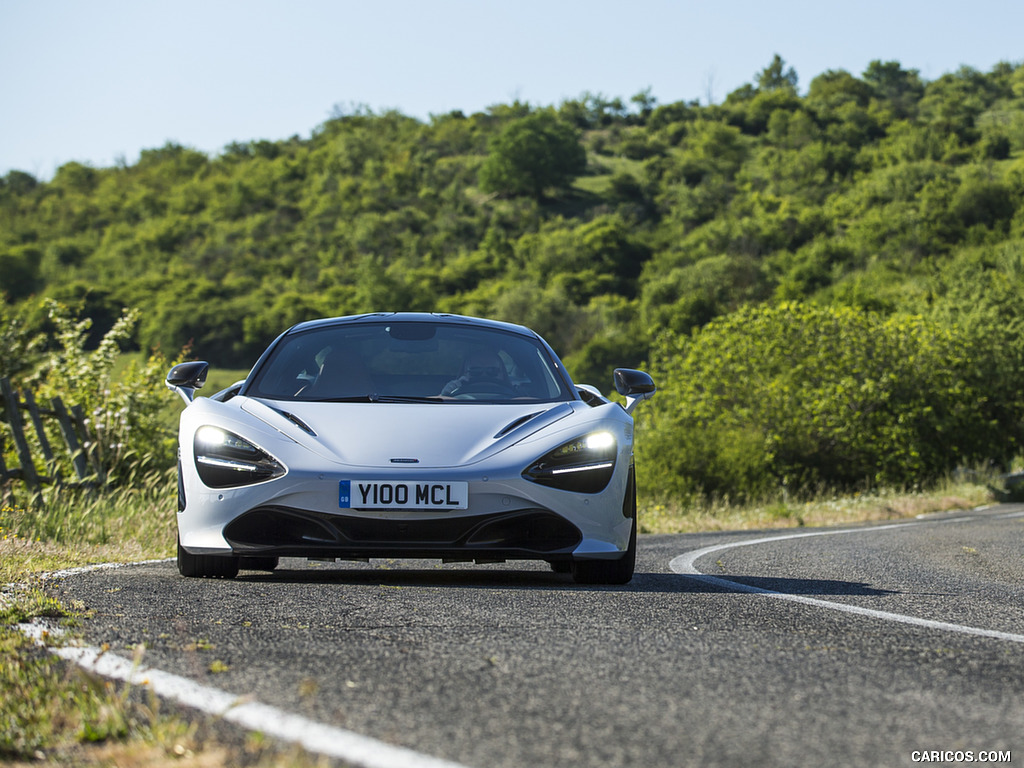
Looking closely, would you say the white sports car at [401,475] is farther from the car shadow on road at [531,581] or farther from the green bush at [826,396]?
the green bush at [826,396]

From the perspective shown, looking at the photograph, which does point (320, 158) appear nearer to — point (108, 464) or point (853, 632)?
point (108, 464)

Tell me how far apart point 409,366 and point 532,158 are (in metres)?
145

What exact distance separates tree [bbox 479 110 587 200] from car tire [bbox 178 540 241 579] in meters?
144

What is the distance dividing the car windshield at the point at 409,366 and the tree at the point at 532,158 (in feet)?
468

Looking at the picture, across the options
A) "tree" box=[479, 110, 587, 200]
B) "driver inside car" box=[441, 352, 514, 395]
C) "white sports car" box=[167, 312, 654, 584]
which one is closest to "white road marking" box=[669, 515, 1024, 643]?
"white sports car" box=[167, 312, 654, 584]

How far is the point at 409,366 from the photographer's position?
21.9 ft

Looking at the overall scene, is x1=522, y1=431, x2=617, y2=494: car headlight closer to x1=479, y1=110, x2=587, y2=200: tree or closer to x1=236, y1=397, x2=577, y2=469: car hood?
x1=236, y1=397, x2=577, y2=469: car hood

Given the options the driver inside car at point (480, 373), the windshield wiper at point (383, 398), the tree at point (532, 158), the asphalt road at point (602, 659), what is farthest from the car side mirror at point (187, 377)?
the tree at point (532, 158)

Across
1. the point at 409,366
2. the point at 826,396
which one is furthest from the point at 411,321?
the point at 826,396

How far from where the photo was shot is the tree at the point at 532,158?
5832 inches

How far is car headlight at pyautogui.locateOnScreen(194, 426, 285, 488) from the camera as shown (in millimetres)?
5605

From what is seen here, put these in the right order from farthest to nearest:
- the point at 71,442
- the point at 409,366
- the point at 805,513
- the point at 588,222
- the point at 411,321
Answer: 1. the point at 588,222
2. the point at 805,513
3. the point at 71,442
4. the point at 411,321
5. the point at 409,366

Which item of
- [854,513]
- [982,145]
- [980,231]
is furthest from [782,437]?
[982,145]

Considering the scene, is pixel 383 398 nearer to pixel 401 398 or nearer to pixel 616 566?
pixel 401 398
